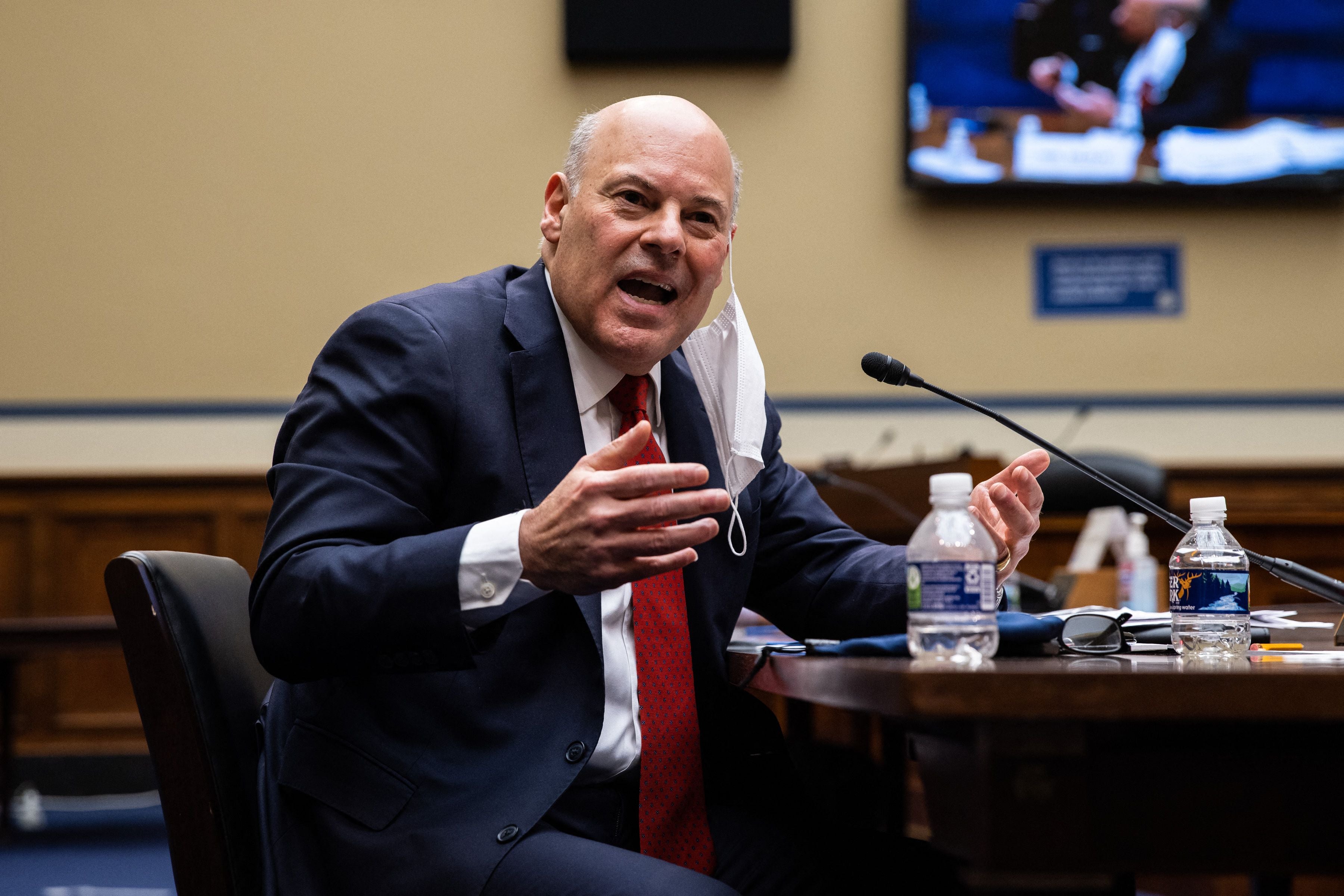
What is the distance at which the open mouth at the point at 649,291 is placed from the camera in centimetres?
150

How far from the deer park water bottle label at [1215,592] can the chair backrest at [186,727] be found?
0.94 meters

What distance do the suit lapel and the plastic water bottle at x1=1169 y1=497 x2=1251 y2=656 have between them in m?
0.58

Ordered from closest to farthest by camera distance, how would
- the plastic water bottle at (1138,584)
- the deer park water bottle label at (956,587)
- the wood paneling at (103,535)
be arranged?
the deer park water bottle label at (956,587)
the plastic water bottle at (1138,584)
the wood paneling at (103,535)

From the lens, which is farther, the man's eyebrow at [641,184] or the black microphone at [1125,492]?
the man's eyebrow at [641,184]

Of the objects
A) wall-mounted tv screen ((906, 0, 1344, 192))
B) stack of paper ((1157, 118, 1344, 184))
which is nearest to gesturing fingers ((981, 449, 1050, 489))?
wall-mounted tv screen ((906, 0, 1344, 192))

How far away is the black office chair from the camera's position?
3609mm

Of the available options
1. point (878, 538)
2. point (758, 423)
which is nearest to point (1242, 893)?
point (878, 538)

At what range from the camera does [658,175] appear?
1494 millimetres

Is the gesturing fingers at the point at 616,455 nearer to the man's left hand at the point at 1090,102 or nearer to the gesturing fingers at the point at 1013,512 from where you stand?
the gesturing fingers at the point at 1013,512

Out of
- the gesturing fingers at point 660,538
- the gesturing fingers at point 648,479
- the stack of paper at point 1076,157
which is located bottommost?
the gesturing fingers at point 660,538

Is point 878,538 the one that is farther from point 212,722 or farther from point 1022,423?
point 1022,423

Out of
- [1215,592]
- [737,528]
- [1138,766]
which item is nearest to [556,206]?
[737,528]

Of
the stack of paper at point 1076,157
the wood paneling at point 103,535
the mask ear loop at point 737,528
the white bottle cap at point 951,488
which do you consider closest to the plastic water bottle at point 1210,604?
the white bottle cap at point 951,488

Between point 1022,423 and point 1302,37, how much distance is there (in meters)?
1.87
